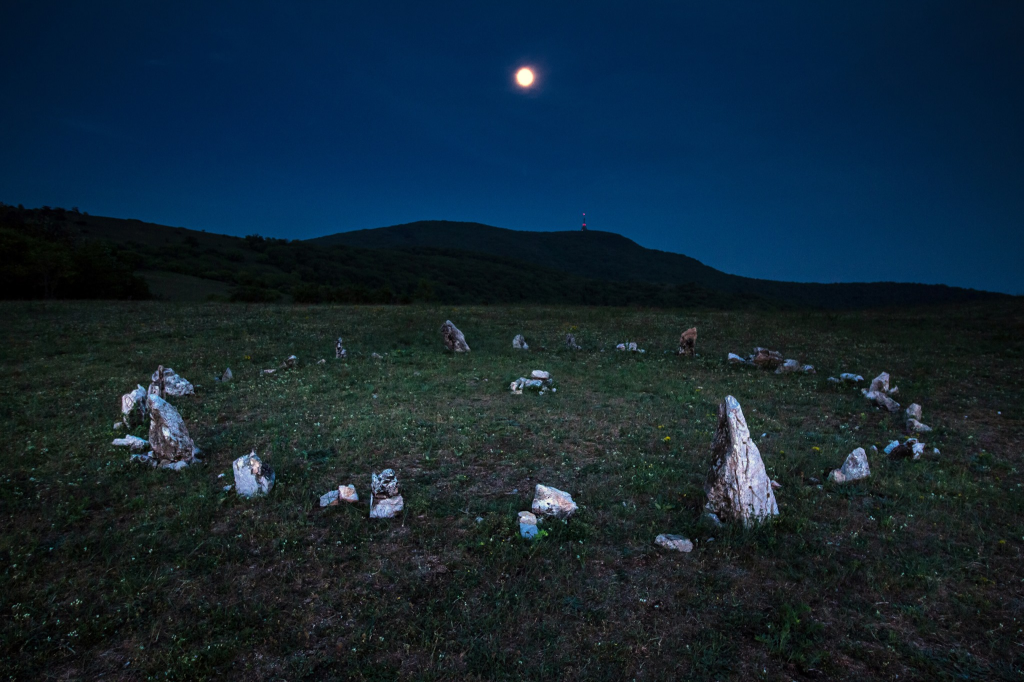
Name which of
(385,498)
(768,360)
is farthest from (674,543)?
(768,360)

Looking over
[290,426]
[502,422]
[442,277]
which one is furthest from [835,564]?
[442,277]

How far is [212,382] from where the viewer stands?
1581 centimetres

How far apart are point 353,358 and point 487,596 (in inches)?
626

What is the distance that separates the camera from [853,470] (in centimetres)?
880

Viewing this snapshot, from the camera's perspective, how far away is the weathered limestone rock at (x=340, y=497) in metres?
7.83

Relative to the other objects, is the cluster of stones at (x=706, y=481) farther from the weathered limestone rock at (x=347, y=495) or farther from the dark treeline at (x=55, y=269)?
the dark treeline at (x=55, y=269)

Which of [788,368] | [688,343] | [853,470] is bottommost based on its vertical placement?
[853,470]

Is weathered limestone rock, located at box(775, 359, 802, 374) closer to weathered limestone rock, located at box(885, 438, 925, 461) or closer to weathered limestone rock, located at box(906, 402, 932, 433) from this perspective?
weathered limestone rock, located at box(906, 402, 932, 433)

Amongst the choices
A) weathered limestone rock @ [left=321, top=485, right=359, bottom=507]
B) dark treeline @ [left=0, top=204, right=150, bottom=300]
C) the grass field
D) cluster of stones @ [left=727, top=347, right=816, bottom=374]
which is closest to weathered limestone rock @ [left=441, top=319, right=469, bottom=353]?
the grass field

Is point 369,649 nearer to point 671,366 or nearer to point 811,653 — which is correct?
point 811,653

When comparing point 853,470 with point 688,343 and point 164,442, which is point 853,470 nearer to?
point 164,442

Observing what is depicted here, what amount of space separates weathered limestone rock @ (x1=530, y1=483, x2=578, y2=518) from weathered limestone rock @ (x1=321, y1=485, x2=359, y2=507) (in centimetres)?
300

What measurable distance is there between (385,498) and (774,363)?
1740 cm

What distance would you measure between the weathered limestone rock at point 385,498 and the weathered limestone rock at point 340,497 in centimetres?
32
